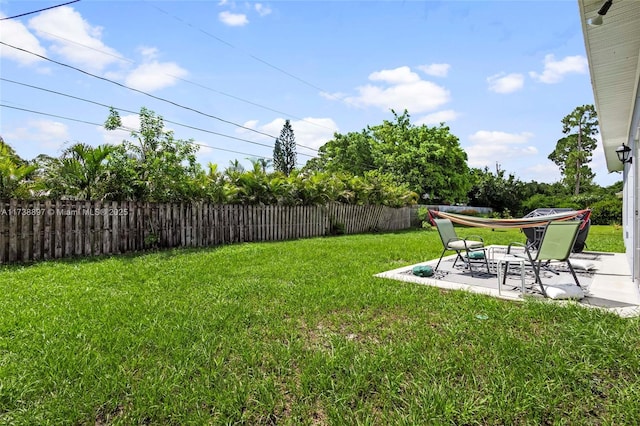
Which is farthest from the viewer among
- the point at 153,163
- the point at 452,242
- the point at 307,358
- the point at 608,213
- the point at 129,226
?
the point at 608,213

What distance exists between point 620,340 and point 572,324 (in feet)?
1.41

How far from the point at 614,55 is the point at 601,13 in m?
1.65

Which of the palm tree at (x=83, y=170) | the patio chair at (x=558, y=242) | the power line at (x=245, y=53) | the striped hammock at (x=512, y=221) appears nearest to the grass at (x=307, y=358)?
the patio chair at (x=558, y=242)

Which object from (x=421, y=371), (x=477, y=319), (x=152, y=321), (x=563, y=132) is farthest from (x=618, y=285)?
(x=563, y=132)

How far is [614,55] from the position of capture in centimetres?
433

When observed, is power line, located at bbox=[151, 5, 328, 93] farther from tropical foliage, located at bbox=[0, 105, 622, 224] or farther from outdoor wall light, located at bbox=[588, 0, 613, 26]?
outdoor wall light, located at bbox=[588, 0, 613, 26]

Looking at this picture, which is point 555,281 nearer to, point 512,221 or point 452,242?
point 512,221

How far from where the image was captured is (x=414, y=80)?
1491 cm

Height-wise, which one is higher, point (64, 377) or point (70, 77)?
point (70, 77)

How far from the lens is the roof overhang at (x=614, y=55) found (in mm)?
3436

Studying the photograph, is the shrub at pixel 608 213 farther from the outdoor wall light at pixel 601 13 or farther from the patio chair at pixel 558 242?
the outdoor wall light at pixel 601 13

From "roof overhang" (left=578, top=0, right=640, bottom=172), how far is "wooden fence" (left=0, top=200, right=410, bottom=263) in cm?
889

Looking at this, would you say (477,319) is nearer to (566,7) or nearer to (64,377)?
(64,377)

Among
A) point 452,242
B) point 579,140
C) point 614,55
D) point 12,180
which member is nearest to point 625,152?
point 614,55
